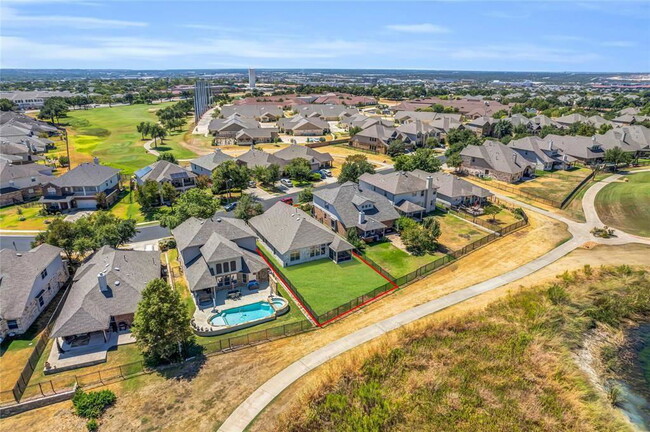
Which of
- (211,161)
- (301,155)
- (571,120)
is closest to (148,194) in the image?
(211,161)

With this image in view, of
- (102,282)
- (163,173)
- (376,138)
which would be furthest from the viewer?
(376,138)

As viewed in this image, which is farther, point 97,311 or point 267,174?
point 267,174

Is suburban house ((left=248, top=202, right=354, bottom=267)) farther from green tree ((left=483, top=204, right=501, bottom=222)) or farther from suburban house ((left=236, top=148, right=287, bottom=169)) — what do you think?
suburban house ((left=236, top=148, right=287, bottom=169))

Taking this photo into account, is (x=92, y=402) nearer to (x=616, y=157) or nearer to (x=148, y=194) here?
(x=148, y=194)

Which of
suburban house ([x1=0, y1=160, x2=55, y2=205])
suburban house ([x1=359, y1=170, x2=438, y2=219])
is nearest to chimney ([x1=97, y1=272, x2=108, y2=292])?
suburban house ([x1=359, y1=170, x2=438, y2=219])

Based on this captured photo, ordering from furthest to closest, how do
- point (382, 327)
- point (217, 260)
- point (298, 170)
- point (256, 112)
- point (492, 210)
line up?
point (256, 112) < point (298, 170) < point (492, 210) < point (217, 260) < point (382, 327)

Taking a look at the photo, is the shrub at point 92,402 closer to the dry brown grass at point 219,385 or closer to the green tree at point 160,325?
the dry brown grass at point 219,385

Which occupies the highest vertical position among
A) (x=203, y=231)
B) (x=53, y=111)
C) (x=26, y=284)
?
(x=53, y=111)
